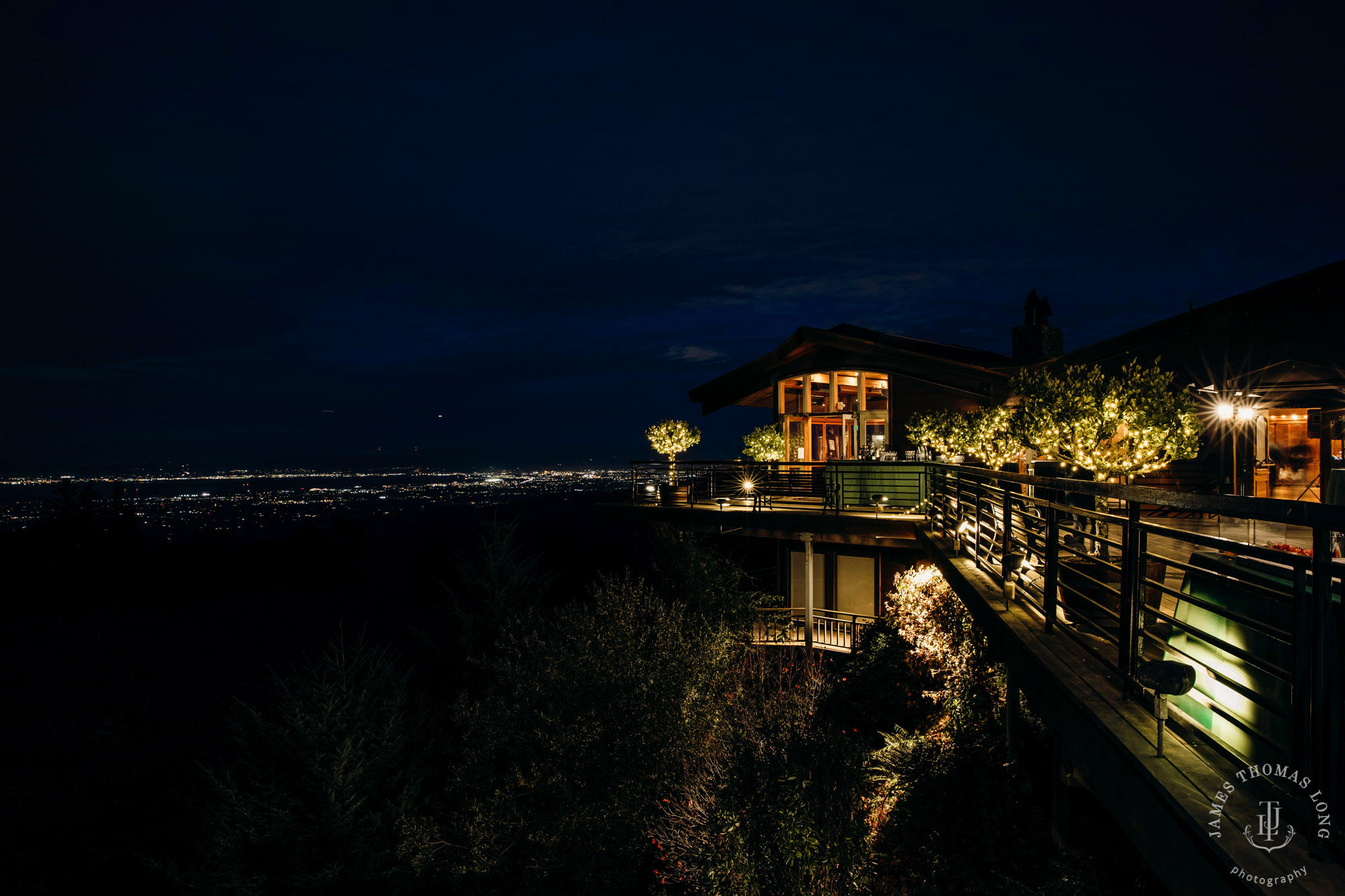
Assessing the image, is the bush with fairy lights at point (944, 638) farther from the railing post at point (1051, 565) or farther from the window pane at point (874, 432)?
the window pane at point (874, 432)

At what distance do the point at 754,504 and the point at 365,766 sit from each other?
1221 cm

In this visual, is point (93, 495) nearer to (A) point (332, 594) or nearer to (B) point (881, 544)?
(A) point (332, 594)

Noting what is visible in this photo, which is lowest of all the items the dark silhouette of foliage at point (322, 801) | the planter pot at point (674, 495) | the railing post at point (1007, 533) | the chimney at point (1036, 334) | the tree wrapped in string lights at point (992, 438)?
the dark silhouette of foliage at point (322, 801)

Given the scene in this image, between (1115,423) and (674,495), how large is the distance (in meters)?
10.7

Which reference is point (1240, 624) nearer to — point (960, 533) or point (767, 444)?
point (960, 533)

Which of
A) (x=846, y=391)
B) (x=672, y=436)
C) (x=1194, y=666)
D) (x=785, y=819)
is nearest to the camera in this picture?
(x=1194, y=666)

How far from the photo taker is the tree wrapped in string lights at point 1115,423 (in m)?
10.4

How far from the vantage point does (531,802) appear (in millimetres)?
13469

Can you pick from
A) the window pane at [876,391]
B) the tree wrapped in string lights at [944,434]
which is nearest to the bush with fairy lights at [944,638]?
the tree wrapped in string lights at [944,434]

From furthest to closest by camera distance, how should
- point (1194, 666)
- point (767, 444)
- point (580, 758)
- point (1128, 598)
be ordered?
point (767, 444) < point (580, 758) < point (1128, 598) < point (1194, 666)

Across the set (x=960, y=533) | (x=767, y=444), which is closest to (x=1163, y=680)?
(x=960, y=533)

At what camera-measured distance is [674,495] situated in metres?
18.7

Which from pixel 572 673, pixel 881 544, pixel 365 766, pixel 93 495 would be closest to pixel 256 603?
pixel 93 495

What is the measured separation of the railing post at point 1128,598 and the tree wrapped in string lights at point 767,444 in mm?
17574
